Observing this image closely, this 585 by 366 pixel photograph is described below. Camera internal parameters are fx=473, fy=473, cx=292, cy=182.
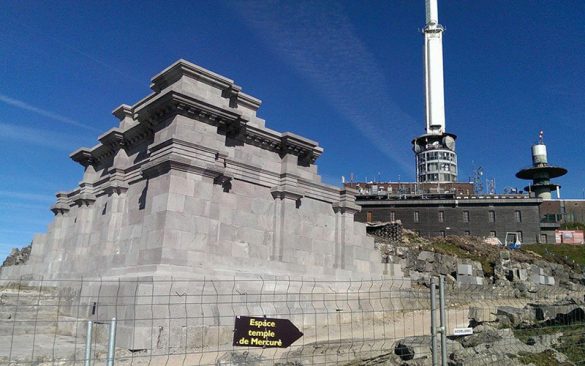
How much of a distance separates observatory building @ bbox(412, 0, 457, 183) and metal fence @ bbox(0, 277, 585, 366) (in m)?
83.9

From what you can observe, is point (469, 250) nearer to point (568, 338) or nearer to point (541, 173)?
point (568, 338)

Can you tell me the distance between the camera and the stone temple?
15.0 m

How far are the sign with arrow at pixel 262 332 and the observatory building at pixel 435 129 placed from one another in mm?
95316

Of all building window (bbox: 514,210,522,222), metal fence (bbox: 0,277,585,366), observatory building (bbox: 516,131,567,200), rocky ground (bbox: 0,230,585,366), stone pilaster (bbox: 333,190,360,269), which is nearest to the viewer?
rocky ground (bbox: 0,230,585,366)

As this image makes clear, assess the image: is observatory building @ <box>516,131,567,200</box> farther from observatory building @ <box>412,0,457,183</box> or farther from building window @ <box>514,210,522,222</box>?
building window @ <box>514,210,522,222</box>

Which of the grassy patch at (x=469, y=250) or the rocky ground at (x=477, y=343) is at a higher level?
the grassy patch at (x=469, y=250)

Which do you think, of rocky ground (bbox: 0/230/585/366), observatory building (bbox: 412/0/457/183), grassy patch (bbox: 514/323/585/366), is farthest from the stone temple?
observatory building (bbox: 412/0/457/183)

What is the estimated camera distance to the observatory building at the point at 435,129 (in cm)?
9938

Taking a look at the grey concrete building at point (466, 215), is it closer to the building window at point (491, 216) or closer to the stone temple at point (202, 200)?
the building window at point (491, 216)

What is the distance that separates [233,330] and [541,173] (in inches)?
3899

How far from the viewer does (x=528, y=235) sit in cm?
7019

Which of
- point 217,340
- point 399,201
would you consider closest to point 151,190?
point 217,340

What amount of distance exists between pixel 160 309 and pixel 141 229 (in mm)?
4697

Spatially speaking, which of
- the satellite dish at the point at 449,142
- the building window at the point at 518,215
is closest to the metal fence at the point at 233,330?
the building window at the point at 518,215
